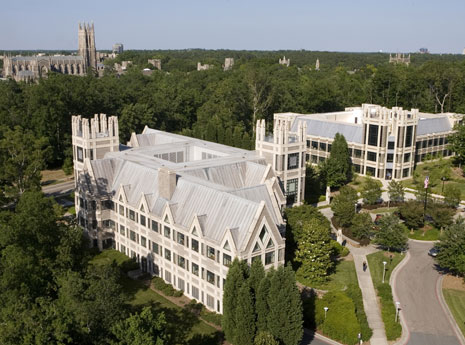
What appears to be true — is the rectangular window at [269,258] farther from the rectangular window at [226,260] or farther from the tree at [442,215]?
the tree at [442,215]

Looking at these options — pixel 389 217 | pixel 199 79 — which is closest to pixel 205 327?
pixel 389 217

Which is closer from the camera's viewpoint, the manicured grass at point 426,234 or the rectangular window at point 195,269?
the rectangular window at point 195,269

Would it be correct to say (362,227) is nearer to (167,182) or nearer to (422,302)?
(422,302)

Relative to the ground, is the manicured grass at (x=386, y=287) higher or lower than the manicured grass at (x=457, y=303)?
higher

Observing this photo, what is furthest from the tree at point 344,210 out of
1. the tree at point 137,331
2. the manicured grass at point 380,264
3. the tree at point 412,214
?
the tree at point 137,331

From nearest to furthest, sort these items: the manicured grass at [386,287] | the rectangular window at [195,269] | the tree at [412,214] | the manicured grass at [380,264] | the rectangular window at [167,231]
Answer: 1. the manicured grass at [386,287]
2. the rectangular window at [195,269]
3. the rectangular window at [167,231]
4. the manicured grass at [380,264]
5. the tree at [412,214]

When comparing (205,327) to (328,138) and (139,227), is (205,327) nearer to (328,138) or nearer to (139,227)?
(139,227)

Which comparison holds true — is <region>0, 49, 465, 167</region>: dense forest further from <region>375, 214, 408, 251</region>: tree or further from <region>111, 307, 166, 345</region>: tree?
<region>111, 307, 166, 345</region>: tree
